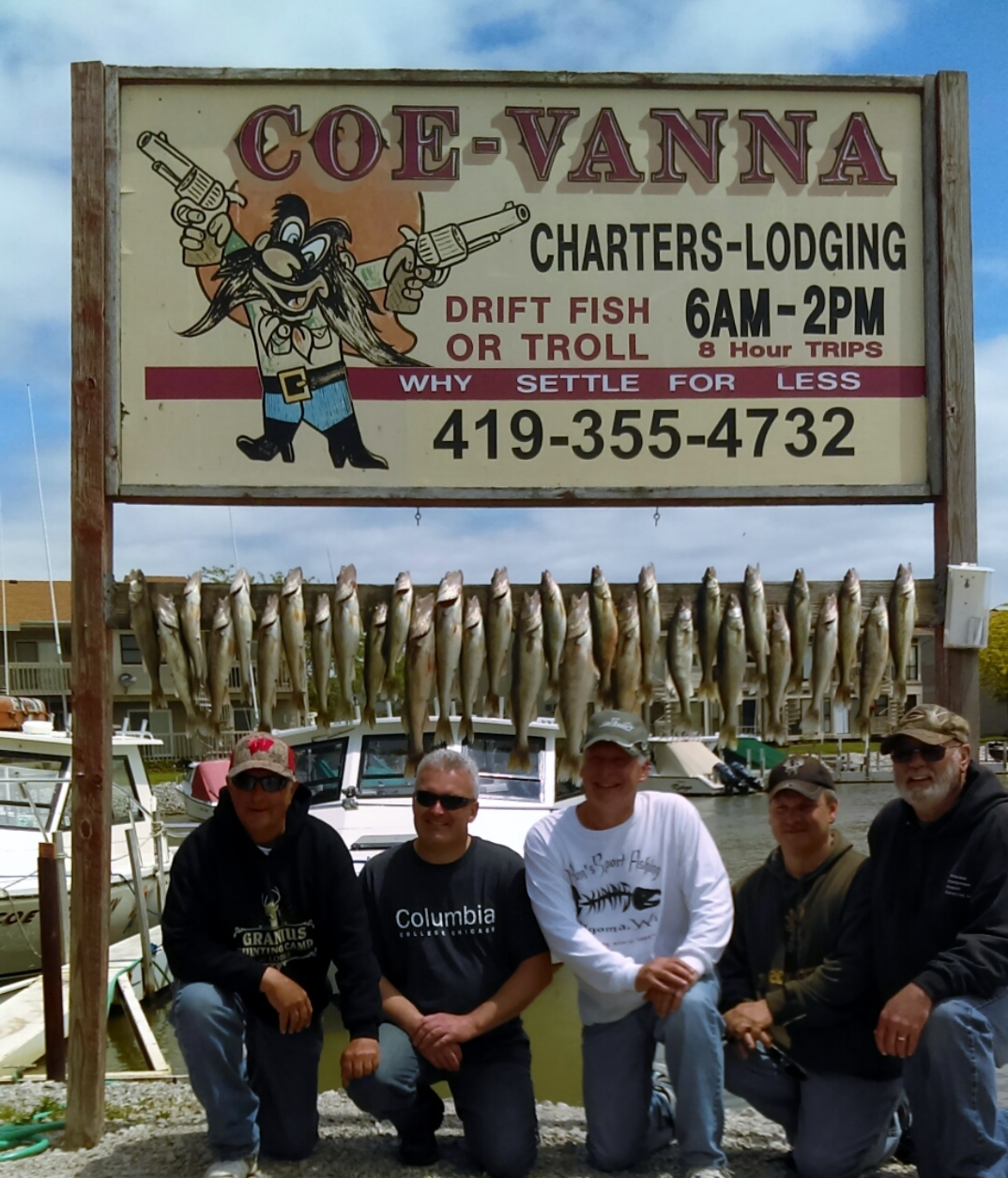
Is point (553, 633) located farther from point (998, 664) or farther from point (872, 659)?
point (998, 664)

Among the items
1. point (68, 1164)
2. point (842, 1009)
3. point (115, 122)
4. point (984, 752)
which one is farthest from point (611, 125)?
point (984, 752)

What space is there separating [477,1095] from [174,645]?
5.46 ft

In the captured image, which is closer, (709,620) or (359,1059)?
(359,1059)

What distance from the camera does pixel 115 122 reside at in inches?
153

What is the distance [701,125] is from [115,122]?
1927 millimetres

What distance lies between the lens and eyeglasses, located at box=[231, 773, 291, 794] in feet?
11.4

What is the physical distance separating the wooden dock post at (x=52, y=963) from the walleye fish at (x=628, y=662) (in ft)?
11.0

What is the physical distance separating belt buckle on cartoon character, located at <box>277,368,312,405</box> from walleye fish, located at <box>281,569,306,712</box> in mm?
582

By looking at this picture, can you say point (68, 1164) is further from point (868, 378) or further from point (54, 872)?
point (868, 378)

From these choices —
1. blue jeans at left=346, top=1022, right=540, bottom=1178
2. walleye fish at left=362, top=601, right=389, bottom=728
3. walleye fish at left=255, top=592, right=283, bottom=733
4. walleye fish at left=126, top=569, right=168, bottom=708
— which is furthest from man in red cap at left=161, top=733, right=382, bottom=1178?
walleye fish at left=126, top=569, right=168, bottom=708

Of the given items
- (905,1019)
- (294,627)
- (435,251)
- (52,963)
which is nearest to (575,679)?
(294,627)

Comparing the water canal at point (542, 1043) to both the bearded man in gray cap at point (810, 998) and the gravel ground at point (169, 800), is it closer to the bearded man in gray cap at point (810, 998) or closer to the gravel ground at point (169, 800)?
the bearded man in gray cap at point (810, 998)

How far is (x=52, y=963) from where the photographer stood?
18.8 ft

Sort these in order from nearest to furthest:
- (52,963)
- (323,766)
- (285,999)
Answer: (285,999) < (52,963) < (323,766)
